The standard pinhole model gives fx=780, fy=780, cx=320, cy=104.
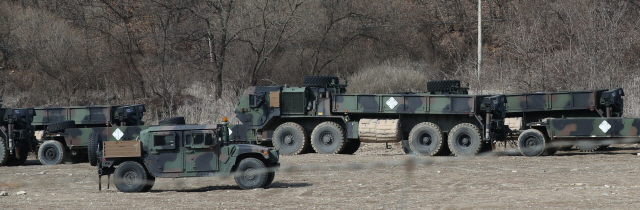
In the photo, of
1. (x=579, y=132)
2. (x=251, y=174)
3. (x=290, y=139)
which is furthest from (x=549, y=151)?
(x=251, y=174)

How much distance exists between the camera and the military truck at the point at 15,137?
22.7m

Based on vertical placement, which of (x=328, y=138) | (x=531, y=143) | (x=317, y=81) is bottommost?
(x=531, y=143)

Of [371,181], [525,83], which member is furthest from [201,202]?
[525,83]

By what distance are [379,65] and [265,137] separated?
51.7ft

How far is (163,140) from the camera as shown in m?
14.7

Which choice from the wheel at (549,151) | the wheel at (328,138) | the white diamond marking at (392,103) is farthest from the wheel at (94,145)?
the wheel at (549,151)

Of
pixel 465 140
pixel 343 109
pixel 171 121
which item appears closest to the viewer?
pixel 171 121

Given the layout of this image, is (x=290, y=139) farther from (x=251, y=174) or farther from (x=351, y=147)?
(x=251, y=174)

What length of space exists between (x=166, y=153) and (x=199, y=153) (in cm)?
62

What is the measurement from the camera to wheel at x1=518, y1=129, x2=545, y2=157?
2086cm

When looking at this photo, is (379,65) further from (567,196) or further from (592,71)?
Answer: (567,196)

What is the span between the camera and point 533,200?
12.5m

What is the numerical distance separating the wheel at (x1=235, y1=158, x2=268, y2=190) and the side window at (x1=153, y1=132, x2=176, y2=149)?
4.43 ft

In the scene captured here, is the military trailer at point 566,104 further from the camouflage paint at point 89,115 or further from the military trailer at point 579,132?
the camouflage paint at point 89,115
